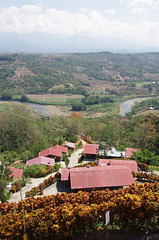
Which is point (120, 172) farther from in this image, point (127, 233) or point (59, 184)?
point (127, 233)

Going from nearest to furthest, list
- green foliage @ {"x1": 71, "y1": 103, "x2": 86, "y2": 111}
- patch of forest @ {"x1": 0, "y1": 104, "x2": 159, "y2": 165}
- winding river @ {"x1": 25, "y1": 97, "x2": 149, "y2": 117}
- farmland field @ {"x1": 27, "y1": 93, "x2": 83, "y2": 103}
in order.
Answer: patch of forest @ {"x1": 0, "y1": 104, "x2": 159, "y2": 165}
winding river @ {"x1": 25, "y1": 97, "x2": 149, "y2": 117}
green foliage @ {"x1": 71, "y1": 103, "x2": 86, "y2": 111}
farmland field @ {"x1": 27, "y1": 93, "x2": 83, "y2": 103}

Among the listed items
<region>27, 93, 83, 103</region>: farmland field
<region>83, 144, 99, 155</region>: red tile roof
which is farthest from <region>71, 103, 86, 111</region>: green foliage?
<region>83, 144, 99, 155</region>: red tile roof

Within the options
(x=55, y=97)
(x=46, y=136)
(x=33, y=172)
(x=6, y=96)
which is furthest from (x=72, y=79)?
(x=33, y=172)

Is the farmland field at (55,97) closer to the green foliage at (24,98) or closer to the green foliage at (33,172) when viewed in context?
the green foliage at (24,98)

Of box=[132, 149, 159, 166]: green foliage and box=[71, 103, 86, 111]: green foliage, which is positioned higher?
box=[132, 149, 159, 166]: green foliage

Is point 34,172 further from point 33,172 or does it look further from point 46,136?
point 46,136

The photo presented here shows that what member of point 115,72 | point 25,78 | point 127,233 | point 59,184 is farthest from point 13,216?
point 115,72

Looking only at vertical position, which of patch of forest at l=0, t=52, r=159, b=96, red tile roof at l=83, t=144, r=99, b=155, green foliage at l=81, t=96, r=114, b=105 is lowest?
green foliage at l=81, t=96, r=114, b=105

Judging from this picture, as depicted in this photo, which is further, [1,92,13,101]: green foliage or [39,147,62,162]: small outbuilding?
[1,92,13,101]: green foliage

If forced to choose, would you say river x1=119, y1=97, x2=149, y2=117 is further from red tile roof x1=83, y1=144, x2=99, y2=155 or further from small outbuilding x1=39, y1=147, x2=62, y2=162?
small outbuilding x1=39, y1=147, x2=62, y2=162
